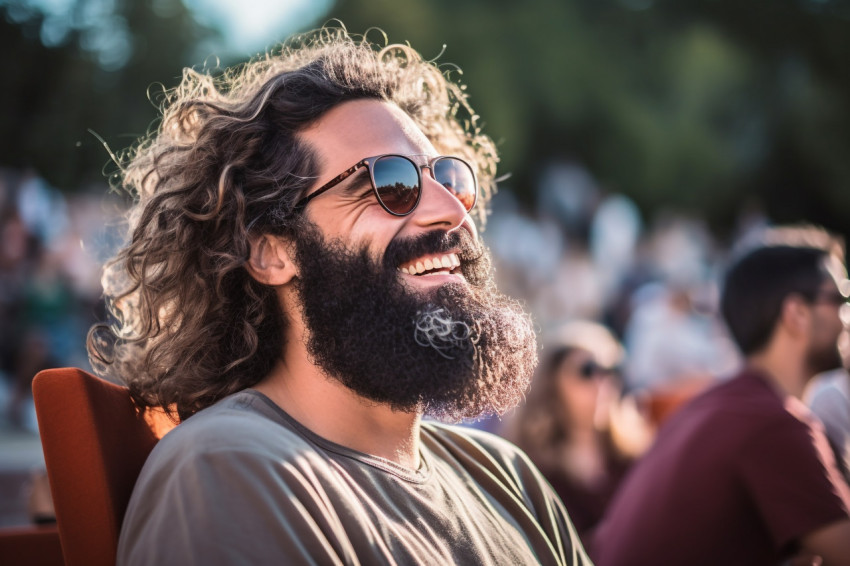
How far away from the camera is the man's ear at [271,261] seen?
98.0 inches

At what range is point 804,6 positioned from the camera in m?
22.0

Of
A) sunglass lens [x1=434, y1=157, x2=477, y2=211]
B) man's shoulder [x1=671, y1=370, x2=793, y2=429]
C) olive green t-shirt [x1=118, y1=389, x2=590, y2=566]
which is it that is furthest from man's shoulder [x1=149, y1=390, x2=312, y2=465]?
man's shoulder [x1=671, y1=370, x2=793, y2=429]

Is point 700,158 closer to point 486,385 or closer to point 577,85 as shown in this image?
point 577,85

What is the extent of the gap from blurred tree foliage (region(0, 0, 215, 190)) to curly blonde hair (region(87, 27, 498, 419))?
35.3ft

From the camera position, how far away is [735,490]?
10.5ft

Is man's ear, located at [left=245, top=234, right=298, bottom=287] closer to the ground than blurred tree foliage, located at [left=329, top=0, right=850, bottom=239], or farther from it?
closer to the ground

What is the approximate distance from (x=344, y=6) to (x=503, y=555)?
19.6 m

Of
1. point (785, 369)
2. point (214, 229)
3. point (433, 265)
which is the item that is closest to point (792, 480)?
point (785, 369)

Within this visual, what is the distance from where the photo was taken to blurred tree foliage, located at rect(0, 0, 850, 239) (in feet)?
67.5

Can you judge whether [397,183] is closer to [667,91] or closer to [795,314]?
[795,314]

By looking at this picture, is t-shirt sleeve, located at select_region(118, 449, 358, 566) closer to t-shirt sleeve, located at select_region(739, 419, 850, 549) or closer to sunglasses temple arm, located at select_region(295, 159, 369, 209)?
sunglasses temple arm, located at select_region(295, 159, 369, 209)

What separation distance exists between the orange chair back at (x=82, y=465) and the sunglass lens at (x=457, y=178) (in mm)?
1174

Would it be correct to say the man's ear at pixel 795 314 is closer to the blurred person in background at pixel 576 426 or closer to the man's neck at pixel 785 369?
the man's neck at pixel 785 369

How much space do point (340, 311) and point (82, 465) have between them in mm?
775
